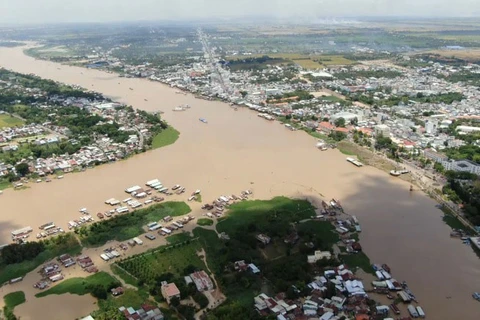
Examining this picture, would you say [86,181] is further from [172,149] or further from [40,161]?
[172,149]

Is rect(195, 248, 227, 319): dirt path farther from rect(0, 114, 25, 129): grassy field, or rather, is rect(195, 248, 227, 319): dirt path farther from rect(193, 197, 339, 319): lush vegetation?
rect(0, 114, 25, 129): grassy field

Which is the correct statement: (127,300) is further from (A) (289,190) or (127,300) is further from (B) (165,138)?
(B) (165,138)

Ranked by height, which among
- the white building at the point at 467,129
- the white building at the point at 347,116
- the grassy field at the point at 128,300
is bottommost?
the grassy field at the point at 128,300

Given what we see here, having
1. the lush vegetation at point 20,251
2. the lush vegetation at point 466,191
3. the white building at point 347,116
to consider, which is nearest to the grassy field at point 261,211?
the lush vegetation at point 466,191

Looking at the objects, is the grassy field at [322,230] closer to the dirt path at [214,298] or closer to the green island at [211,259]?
the green island at [211,259]

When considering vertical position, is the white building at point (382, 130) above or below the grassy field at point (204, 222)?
above

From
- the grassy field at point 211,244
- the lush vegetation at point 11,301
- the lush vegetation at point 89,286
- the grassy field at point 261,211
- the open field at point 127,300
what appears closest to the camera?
the lush vegetation at point 11,301

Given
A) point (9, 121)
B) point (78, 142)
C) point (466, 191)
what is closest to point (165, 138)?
point (78, 142)
